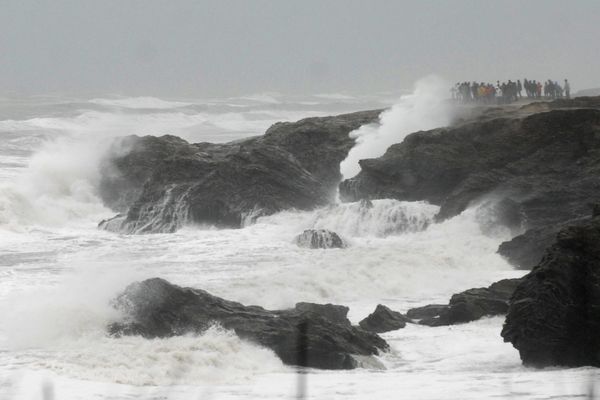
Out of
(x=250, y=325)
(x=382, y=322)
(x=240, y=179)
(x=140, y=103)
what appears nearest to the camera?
(x=250, y=325)

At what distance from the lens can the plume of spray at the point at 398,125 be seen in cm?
3222

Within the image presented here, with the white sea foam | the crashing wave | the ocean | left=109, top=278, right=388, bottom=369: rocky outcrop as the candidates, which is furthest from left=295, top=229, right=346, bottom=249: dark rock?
the white sea foam

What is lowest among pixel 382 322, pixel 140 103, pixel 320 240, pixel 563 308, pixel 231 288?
pixel 382 322

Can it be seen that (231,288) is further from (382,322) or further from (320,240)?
(320,240)

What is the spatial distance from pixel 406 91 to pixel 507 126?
114 m

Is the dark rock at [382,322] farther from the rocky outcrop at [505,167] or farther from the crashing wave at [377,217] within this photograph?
the crashing wave at [377,217]

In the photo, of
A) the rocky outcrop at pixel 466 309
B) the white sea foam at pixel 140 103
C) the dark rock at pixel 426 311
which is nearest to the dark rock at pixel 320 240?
the dark rock at pixel 426 311

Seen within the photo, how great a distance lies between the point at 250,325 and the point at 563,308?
4.27 m

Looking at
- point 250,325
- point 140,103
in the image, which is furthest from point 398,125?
point 140,103

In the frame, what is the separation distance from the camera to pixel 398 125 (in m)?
34.6

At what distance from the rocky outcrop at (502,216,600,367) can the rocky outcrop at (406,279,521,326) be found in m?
3.08

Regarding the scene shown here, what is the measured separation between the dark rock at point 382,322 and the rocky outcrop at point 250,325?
96 centimetres

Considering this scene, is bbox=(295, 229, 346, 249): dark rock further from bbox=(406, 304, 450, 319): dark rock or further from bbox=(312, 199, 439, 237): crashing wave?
bbox=(406, 304, 450, 319): dark rock

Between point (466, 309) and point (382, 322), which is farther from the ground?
point (466, 309)
